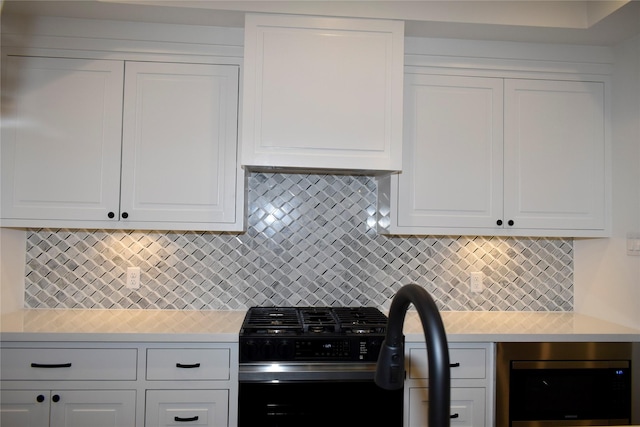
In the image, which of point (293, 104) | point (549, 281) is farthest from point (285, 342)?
point (549, 281)

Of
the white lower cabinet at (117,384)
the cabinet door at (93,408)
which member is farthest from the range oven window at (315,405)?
the cabinet door at (93,408)

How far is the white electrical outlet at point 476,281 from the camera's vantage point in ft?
8.43

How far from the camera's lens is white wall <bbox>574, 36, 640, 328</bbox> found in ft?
7.22

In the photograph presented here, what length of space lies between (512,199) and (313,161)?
109 cm

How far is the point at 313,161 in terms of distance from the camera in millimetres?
2059

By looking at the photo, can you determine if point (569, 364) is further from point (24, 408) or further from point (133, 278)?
point (24, 408)

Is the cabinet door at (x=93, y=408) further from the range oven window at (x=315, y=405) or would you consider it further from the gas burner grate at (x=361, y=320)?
the gas burner grate at (x=361, y=320)

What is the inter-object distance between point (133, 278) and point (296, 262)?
3.04ft

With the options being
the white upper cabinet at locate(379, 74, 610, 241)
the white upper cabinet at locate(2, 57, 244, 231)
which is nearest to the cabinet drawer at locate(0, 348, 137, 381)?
the white upper cabinet at locate(2, 57, 244, 231)

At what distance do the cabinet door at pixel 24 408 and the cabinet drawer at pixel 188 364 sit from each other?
0.47 metres

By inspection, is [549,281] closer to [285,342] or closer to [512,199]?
[512,199]

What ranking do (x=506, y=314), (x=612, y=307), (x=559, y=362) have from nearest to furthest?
(x=559, y=362) → (x=612, y=307) → (x=506, y=314)

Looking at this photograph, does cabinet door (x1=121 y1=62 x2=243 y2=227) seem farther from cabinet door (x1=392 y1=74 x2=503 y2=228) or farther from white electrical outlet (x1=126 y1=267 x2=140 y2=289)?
cabinet door (x1=392 y1=74 x2=503 y2=228)

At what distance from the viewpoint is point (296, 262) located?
2496mm
